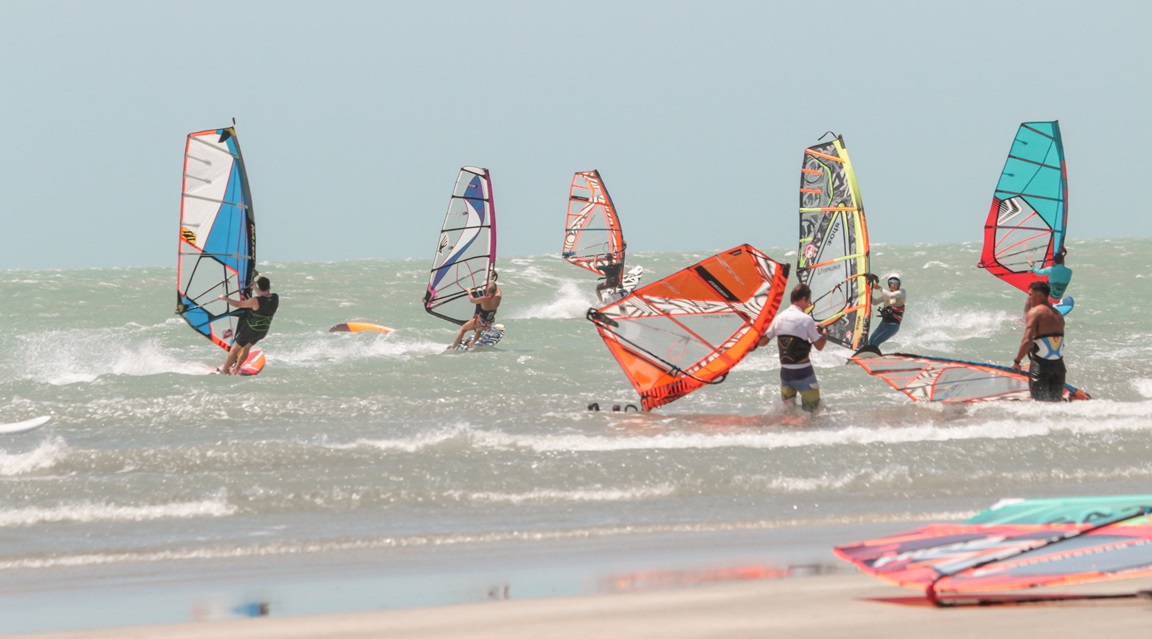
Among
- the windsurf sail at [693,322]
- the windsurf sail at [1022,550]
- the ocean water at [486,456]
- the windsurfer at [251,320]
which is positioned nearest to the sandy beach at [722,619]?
the windsurf sail at [1022,550]

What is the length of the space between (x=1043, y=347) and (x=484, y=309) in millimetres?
8074

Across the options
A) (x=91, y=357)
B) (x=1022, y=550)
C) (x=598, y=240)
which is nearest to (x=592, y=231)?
(x=598, y=240)

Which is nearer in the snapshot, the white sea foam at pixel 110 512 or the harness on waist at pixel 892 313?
the white sea foam at pixel 110 512

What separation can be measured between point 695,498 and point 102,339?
15196 millimetres

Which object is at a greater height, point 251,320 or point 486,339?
Answer: point 251,320

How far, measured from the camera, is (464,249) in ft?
53.7

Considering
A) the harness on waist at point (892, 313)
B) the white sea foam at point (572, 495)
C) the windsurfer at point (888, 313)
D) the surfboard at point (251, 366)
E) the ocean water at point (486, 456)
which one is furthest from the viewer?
the surfboard at point (251, 366)

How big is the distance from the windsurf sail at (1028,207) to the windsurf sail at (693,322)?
17.3 feet

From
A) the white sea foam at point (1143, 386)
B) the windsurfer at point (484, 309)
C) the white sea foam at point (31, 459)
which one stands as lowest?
the windsurfer at point (484, 309)

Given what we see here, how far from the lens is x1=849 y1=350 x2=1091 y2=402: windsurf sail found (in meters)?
9.35

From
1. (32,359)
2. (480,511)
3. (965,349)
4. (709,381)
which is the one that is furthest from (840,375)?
(32,359)

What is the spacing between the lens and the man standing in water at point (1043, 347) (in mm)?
8789

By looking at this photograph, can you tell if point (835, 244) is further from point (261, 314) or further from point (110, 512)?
point (110, 512)

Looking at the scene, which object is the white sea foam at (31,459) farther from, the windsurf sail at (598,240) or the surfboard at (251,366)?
the windsurf sail at (598,240)
